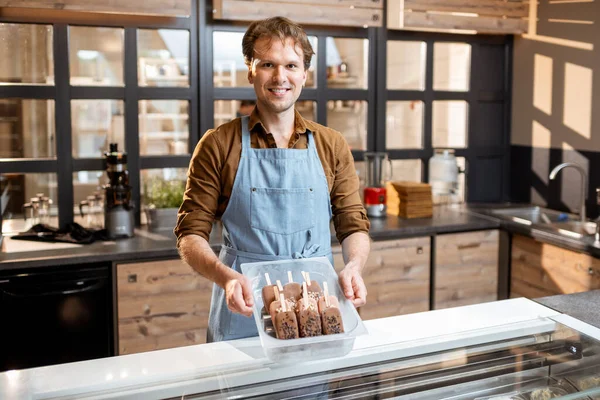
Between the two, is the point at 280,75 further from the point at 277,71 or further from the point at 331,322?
the point at 331,322

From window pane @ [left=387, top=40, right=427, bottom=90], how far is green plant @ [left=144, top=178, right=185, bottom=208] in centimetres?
169

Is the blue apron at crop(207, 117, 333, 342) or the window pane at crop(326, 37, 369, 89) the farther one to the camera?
the window pane at crop(326, 37, 369, 89)

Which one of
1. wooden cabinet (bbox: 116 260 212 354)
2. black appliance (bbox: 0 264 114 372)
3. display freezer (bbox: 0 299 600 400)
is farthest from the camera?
wooden cabinet (bbox: 116 260 212 354)

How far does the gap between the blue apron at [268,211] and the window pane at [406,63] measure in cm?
254

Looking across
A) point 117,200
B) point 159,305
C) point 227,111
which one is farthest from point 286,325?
point 227,111

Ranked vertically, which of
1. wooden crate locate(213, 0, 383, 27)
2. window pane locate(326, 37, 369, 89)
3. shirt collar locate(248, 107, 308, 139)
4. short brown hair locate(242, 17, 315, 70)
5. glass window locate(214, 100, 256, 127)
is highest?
wooden crate locate(213, 0, 383, 27)

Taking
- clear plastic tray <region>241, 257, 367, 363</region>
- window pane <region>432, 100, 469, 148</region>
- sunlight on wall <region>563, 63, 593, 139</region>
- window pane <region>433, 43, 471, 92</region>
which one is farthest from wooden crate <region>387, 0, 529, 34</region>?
clear plastic tray <region>241, 257, 367, 363</region>

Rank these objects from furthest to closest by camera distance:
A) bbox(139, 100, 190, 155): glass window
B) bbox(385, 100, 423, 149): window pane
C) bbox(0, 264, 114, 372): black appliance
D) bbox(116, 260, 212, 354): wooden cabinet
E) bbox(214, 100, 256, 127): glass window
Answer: bbox(385, 100, 423, 149): window pane < bbox(214, 100, 256, 127): glass window < bbox(139, 100, 190, 155): glass window < bbox(116, 260, 212, 354): wooden cabinet < bbox(0, 264, 114, 372): black appliance

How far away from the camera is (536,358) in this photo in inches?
67.4

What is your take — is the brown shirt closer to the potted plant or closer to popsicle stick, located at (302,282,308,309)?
popsicle stick, located at (302,282,308,309)

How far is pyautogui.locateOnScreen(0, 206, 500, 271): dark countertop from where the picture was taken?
317 cm

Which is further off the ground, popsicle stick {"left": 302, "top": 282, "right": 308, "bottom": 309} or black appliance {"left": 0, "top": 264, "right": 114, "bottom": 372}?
popsicle stick {"left": 302, "top": 282, "right": 308, "bottom": 309}

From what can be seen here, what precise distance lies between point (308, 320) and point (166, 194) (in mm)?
2368

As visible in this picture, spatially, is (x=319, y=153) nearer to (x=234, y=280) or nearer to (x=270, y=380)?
(x=234, y=280)
